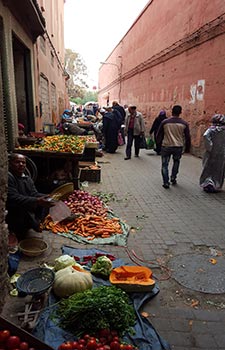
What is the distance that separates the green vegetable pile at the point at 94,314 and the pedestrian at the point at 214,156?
5.01 metres

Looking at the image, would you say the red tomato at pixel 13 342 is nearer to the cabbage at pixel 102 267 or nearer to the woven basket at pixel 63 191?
the cabbage at pixel 102 267

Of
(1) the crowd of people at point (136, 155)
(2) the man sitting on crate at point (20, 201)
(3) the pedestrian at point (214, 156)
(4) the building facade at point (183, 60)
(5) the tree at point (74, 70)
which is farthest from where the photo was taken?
(5) the tree at point (74, 70)

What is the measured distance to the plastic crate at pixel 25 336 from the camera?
1.99m

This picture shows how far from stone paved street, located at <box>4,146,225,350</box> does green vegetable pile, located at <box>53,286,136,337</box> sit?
364 millimetres

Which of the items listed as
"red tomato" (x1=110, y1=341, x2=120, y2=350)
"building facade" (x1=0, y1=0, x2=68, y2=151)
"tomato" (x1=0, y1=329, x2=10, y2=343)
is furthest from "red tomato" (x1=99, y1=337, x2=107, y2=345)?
"building facade" (x1=0, y1=0, x2=68, y2=151)

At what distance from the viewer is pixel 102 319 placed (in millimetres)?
2461

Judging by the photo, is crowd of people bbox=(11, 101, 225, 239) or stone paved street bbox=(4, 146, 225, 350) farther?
crowd of people bbox=(11, 101, 225, 239)

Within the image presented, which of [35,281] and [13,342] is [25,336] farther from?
[35,281]

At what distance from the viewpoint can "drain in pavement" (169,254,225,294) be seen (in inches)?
132

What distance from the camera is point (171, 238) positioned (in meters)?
4.54

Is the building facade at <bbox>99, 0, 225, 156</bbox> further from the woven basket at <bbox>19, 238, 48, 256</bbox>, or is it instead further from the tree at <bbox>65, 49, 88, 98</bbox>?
the tree at <bbox>65, 49, 88, 98</bbox>

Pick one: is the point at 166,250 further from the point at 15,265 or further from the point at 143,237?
the point at 15,265

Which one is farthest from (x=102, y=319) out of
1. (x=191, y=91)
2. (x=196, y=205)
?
(x=191, y=91)

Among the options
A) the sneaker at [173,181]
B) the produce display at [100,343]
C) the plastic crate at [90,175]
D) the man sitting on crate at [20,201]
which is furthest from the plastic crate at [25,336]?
the sneaker at [173,181]
